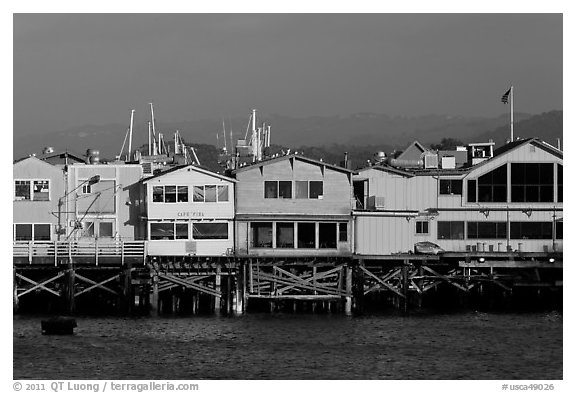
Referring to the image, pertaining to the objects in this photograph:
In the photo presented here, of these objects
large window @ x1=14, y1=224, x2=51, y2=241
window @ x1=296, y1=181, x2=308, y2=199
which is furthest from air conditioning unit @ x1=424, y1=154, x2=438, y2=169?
large window @ x1=14, y1=224, x2=51, y2=241

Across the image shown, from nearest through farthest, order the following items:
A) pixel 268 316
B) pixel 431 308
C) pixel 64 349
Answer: pixel 64 349 < pixel 268 316 < pixel 431 308

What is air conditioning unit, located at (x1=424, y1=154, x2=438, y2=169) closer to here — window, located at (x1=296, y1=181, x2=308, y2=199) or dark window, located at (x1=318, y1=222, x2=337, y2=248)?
dark window, located at (x1=318, y1=222, x2=337, y2=248)

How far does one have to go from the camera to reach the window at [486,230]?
74062mm

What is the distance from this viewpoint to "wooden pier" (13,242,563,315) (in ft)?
227

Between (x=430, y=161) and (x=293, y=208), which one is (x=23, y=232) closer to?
(x=293, y=208)

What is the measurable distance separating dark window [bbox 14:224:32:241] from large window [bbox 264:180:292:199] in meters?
12.3

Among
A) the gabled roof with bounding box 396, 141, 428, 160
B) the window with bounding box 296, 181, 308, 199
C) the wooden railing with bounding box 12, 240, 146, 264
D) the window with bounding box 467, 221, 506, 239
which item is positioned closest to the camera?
the wooden railing with bounding box 12, 240, 146, 264

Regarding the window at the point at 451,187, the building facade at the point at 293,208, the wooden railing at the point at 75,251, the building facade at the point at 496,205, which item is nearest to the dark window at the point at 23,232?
the wooden railing at the point at 75,251

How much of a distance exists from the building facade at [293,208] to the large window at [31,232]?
33.5 feet

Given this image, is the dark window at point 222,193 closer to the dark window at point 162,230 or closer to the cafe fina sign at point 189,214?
the cafe fina sign at point 189,214
